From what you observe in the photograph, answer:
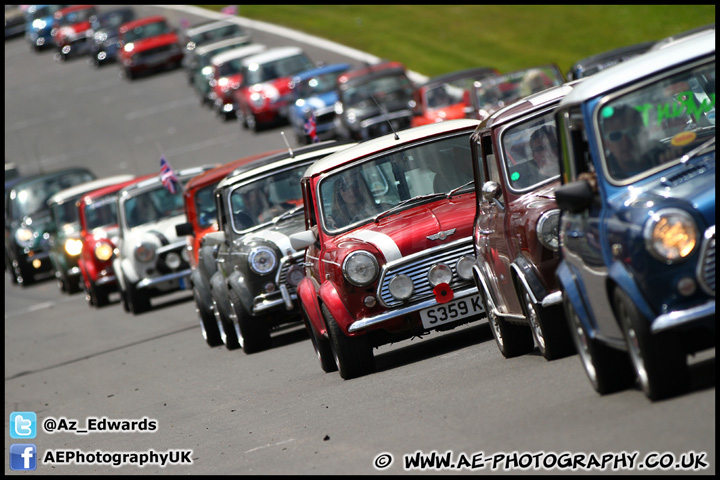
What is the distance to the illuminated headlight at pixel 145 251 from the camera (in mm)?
19719

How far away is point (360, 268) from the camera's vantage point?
10617 millimetres

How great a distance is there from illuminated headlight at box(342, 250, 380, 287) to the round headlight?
Answer: 0.41 m

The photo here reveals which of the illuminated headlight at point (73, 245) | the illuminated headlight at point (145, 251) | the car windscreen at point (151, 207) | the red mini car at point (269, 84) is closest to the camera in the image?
the illuminated headlight at point (145, 251)

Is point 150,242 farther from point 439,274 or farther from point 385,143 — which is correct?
point 439,274

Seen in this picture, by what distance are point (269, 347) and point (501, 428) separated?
7.06m

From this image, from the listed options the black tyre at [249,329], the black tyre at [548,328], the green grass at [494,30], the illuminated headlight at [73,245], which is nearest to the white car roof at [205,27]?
the green grass at [494,30]

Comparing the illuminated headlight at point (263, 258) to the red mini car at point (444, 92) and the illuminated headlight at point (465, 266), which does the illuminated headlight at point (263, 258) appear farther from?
the red mini car at point (444, 92)

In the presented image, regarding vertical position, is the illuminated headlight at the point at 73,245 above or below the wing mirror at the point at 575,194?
below

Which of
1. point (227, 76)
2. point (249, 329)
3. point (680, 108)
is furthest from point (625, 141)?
point (227, 76)

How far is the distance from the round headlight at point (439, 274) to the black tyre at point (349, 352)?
2.24 ft

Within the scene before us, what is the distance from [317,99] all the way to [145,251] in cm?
1436

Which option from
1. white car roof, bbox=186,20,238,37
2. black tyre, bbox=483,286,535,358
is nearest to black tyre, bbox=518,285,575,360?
black tyre, bbox=483,286,535,358

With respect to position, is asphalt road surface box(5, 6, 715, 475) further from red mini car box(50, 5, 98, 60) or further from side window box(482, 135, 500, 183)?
red mini car box(50, 5, 98, 60)

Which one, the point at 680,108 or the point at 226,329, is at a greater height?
the point at 680,108
